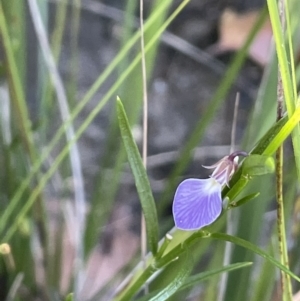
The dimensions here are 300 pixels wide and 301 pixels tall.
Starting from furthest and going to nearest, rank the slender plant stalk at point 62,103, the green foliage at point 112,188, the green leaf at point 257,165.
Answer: the slender plant stalk at point 62,103 < the green foliage at point 112,188 < the green leaf at point 257,165

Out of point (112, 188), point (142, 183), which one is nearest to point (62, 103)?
point (112, 188)

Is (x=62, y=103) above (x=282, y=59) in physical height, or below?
above

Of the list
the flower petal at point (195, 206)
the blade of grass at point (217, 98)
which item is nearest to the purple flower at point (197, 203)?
the flower petal at point (195, 206)

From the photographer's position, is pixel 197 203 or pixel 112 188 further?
pixel 112 188

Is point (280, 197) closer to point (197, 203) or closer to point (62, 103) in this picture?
point (197, 203)

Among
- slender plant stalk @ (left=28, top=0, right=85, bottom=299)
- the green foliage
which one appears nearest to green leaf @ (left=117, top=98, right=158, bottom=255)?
the green foliage

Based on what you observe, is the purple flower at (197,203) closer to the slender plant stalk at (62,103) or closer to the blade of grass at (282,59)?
the blade of grass at (282,59)
